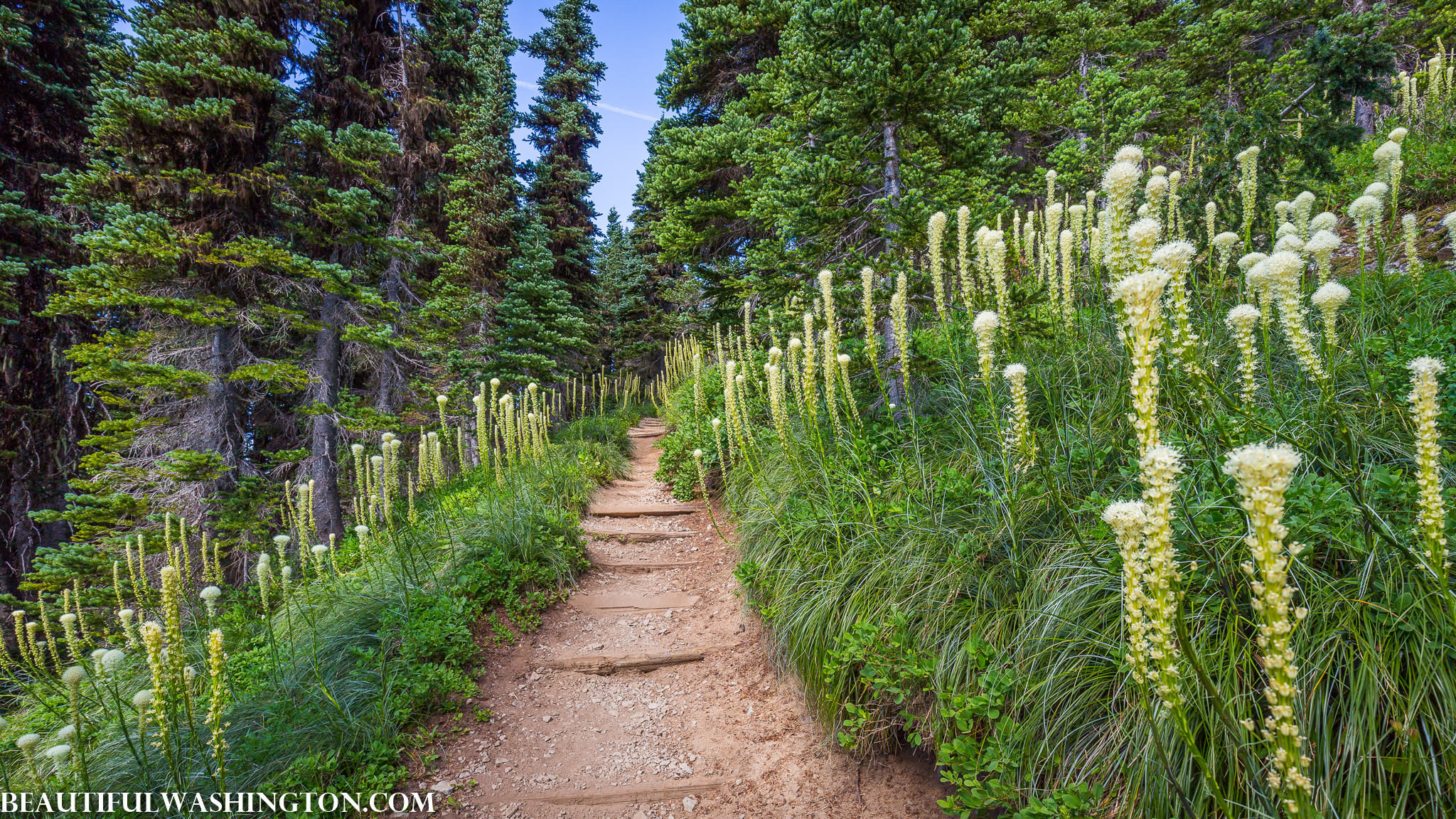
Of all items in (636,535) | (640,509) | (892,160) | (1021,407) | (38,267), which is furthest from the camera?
(38,267)

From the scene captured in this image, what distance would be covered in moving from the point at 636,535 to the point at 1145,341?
604 centimetres

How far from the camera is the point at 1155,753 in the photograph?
→ 168cm

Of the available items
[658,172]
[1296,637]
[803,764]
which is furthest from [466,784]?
[658,172]

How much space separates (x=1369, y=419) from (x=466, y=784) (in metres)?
5.05

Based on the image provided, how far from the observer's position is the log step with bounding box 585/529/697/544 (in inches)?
254

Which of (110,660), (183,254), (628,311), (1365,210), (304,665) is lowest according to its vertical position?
(304,665)

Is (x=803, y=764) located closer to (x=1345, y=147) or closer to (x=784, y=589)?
(x=784, y=589)

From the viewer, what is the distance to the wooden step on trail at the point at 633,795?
2906 millimetres

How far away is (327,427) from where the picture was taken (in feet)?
27.0

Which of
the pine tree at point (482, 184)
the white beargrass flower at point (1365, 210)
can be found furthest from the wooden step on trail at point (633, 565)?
the pine tree at point (482, 184)

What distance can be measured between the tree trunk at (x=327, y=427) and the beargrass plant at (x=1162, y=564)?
7.45 meters

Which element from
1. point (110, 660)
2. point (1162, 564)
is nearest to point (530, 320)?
point (110, 660)

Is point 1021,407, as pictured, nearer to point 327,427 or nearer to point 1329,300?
point 1329,300

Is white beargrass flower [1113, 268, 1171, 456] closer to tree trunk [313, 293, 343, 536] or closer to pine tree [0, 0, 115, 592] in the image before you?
tree trunk [313, 293, 343, 536]
